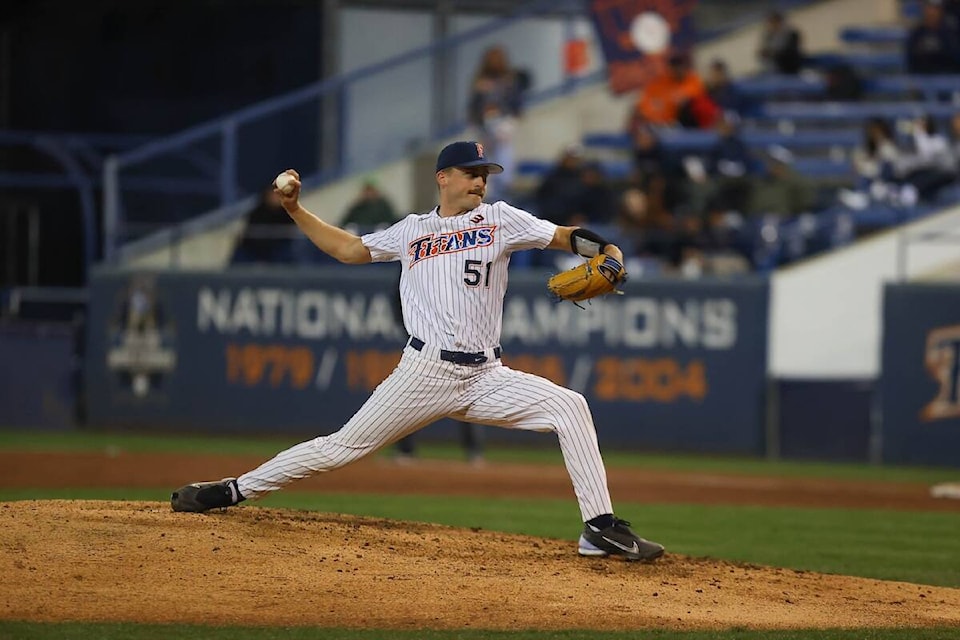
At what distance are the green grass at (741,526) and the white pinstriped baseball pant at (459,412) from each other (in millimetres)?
1607

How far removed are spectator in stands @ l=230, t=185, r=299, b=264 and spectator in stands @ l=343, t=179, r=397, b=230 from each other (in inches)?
34.2

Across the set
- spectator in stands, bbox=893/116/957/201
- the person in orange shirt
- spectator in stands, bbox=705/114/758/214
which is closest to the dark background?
the person in orange shirt

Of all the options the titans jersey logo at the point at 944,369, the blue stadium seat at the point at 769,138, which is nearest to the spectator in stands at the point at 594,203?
the blue stadium seat at the point at 769,138

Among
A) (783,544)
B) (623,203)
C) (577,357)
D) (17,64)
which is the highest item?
(17,64)

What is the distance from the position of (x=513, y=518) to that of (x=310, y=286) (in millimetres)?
7844

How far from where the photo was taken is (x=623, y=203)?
18203 millimetres

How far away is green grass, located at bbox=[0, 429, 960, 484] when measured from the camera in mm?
15531

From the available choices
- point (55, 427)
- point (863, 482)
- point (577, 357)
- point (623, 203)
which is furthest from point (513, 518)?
point (55, 427)

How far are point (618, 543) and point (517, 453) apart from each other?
→ 9770 millimetres

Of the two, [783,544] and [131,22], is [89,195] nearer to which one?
[131,22]

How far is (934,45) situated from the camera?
20.9 meters

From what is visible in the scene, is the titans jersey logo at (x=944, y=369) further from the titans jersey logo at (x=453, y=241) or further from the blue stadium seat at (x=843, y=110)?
the titans jersey logo at (x=453, y=241)

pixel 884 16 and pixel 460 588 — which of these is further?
pixel 884 16

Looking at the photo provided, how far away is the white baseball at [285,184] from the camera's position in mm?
7336
